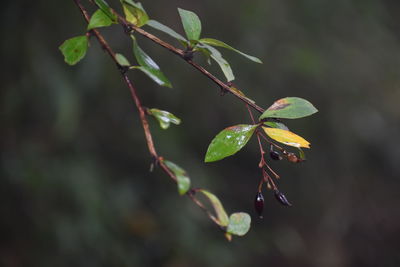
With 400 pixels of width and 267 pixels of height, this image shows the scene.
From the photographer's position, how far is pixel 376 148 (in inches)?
127

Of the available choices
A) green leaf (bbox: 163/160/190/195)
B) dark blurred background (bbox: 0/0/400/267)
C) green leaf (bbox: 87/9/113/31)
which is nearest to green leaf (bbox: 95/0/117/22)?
green leaf (bbox: 87/9/113/31)

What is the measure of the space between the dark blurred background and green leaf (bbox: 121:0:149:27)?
114 cm

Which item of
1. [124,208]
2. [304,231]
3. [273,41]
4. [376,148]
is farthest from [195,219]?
[376,148]

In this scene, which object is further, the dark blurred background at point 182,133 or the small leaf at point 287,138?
the dark blurred background at point 182,133

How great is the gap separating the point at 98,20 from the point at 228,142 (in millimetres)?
169

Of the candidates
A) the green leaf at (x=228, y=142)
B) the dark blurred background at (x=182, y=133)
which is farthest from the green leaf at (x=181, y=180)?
the dark blurred background at (x=182, y=133)

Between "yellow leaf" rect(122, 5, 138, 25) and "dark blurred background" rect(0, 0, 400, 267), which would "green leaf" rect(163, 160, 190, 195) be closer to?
"yellow leaf" rect(122, 5, 138, 25)

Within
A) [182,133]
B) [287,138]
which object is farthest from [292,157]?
[182,133]

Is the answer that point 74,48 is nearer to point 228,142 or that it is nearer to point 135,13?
point 135,13

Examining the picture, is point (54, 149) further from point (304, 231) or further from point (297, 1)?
point (304, 231)

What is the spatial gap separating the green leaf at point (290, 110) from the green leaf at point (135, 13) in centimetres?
15

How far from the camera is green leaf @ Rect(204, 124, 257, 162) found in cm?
41

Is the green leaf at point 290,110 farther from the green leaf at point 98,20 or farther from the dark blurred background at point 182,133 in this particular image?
the dark blurred background at point 182,133

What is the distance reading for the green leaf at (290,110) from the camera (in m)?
0.42
